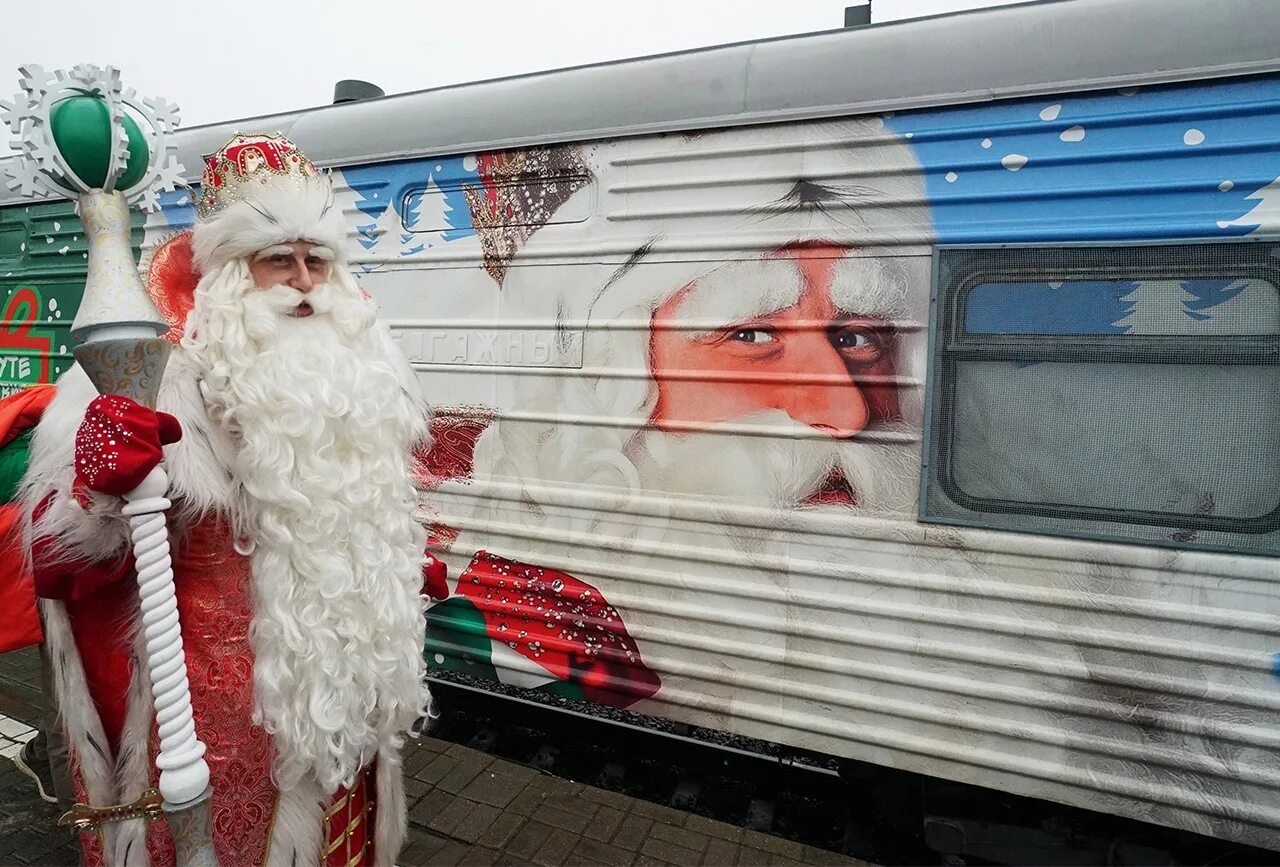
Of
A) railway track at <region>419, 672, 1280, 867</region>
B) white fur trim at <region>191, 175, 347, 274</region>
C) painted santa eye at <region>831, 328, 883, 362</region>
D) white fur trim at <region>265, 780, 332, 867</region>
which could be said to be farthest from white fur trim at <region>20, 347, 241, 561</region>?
railway track at <region>419, 672, 1280, 867</region>

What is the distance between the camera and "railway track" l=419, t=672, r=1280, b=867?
2207mm

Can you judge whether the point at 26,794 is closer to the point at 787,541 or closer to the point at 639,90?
the point at 787,541

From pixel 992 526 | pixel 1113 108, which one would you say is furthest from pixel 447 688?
pixel 1113 108

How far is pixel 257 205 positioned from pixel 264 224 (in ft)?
0.18

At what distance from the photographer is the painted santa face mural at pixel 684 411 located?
2.21 m

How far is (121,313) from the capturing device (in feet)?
4.04

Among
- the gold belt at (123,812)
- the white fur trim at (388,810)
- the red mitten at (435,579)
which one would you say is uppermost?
the red mitten at (435,579)

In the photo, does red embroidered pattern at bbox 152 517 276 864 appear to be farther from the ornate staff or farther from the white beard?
the ornate staff

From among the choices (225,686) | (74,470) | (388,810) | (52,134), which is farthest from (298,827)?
(52,134)

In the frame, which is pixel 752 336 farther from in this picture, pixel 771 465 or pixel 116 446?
pixel 116 446

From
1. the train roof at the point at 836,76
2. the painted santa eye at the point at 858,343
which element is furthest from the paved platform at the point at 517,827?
the train roof at the point at 836,76

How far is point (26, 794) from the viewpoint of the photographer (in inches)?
→ 102

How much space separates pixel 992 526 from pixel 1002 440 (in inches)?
10.6

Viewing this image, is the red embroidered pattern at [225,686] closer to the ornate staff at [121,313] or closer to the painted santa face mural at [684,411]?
the ornate staff at [121,313]
